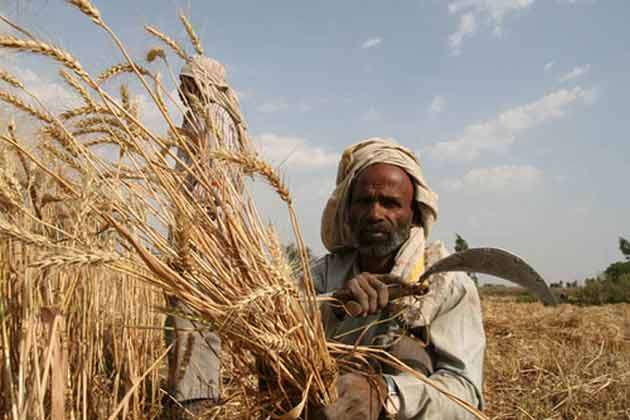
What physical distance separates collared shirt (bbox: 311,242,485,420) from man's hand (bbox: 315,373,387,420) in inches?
4.1

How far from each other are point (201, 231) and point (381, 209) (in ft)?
2.78

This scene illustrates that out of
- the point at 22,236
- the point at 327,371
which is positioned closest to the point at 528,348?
the point at 327,371

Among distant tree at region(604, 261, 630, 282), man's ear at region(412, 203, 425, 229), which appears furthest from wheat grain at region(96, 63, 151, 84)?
Answer: distant tree at region(604, 261, 630, 282)

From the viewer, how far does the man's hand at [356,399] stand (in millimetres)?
1123

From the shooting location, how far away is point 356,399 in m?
1.17

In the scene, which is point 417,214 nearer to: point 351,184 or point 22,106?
point 351,184

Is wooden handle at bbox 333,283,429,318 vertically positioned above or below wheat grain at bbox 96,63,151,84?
below

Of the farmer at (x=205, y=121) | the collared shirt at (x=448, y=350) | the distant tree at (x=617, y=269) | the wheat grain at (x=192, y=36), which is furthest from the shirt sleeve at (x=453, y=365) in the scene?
the distant tree at (x=617, y=269)

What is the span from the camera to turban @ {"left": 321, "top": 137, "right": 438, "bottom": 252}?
185 centimetres

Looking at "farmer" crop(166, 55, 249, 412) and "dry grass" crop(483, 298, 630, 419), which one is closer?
"farmer" crop(166, 55, 249, 412)

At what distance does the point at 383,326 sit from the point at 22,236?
115cm

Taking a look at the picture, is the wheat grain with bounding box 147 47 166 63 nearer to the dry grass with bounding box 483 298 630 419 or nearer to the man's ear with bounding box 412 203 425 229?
the man's ear with bounding box 412 203 425 229

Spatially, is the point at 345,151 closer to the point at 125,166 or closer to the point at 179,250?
the point at 125,166

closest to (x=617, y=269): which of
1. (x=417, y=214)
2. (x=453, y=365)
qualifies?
(x=417, y=214)
